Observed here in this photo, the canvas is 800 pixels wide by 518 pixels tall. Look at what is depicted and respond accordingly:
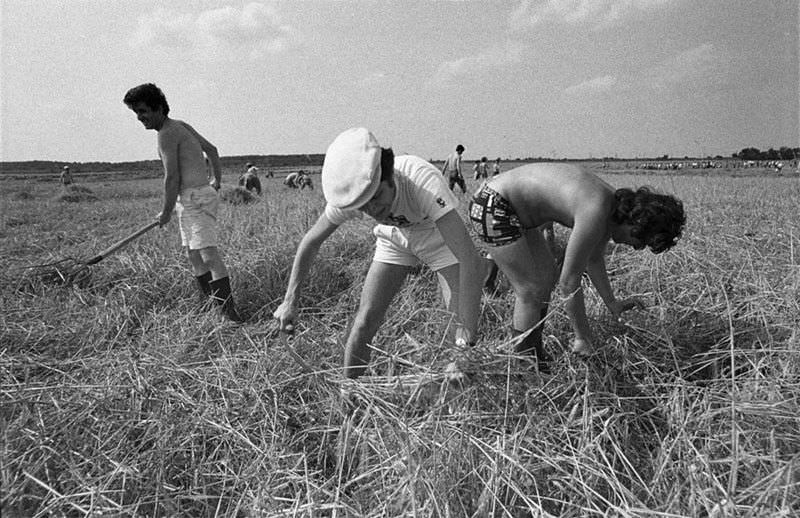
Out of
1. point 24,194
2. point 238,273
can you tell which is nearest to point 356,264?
point 238,273

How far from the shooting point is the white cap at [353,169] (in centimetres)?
143

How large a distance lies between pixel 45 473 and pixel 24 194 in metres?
15.8

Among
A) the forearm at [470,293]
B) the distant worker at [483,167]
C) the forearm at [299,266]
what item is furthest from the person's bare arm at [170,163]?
the distant worker at [483,167]

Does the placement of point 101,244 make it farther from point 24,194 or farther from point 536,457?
point 24,194

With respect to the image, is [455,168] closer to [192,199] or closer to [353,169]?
[192,199]

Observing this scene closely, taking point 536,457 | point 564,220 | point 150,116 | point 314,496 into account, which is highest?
point 150,116

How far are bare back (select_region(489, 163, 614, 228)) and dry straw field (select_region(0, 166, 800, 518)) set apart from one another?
40cm

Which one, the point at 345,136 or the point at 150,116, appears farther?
the point at 150,116

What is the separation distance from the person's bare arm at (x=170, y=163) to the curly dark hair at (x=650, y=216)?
2.54 meters

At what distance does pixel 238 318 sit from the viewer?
3135mm

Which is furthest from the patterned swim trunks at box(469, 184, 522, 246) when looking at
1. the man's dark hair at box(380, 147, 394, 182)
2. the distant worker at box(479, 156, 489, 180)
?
the distant worker at box(479, 156, 489, 180)

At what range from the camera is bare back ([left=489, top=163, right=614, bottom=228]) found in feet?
6.12

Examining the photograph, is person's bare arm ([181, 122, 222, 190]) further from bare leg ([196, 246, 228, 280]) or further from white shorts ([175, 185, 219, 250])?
bare leg ([196, 246, 228, 280])

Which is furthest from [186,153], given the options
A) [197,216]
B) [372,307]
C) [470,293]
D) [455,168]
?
[455,168]
